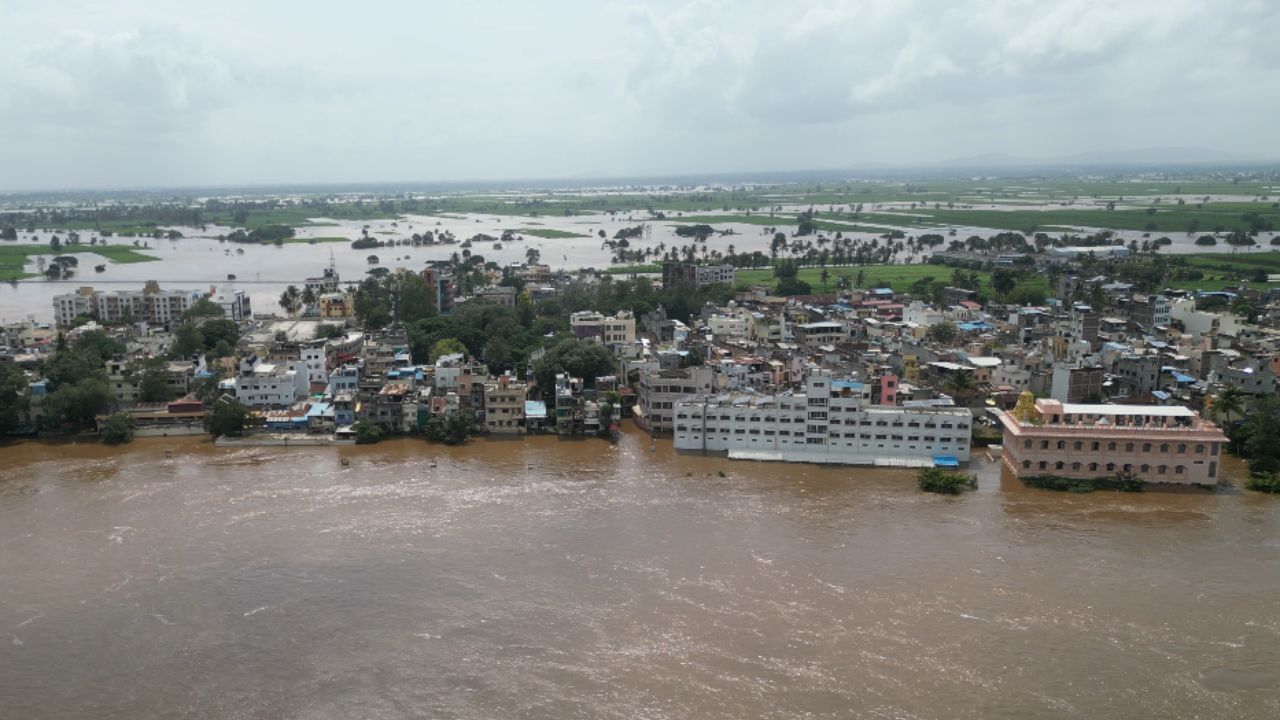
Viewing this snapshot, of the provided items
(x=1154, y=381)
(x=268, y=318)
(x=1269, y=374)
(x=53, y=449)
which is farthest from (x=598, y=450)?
(x=268, y=318)

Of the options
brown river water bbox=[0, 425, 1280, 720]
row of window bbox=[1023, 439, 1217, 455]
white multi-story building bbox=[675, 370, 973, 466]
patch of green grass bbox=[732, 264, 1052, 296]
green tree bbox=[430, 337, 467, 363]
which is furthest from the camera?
patch of green grass bbox=[732, 264, 1052, 296]

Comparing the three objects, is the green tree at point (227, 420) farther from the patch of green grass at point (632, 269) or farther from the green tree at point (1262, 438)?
the patch of green grass at point (632, 269)

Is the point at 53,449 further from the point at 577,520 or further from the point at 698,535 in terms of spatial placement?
the point at 698,535

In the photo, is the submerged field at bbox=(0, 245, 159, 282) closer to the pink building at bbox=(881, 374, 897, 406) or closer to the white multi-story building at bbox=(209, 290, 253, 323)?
the white multi-story building at bbox=(209, 290, 253, 323)

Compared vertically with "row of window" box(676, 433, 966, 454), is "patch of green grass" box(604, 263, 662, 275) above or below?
above

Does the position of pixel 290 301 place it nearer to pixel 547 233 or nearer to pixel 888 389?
pixel 888 389

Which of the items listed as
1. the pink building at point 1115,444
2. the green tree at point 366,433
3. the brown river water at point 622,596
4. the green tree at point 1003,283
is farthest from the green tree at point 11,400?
the green tree at point 1003,283

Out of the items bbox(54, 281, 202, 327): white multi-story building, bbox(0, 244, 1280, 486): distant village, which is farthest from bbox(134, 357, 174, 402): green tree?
bbox(54, 281, 202, 327): white multi-story building
